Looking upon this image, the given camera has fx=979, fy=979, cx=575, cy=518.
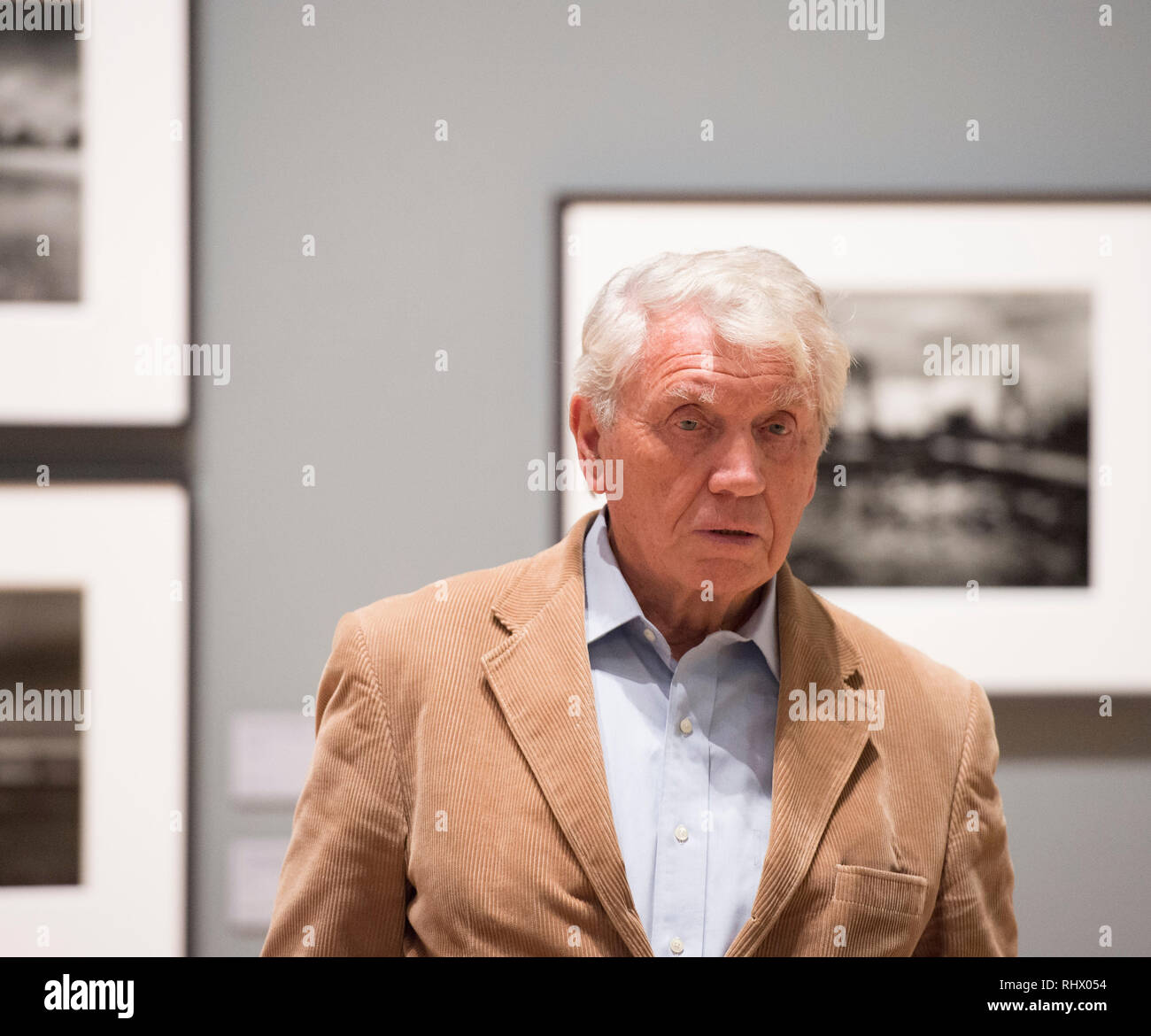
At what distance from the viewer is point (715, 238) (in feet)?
5.18

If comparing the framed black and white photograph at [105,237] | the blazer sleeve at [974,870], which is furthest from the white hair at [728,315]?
the framed black and white photograph at [105,237]

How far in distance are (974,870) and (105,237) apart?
5.11ft

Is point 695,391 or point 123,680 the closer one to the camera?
point 695,391

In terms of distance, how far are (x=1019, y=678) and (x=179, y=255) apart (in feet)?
4.96

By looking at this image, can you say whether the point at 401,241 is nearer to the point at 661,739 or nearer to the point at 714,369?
the point at 714,369

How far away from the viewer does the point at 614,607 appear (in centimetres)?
120

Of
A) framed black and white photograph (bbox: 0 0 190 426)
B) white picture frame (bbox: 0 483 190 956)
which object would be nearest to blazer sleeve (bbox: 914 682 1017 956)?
white picture frame (bbox: 0 483 190 956)

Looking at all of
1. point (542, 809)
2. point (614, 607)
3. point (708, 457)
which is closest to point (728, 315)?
point (708, 457)

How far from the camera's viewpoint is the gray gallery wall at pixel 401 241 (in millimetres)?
1587

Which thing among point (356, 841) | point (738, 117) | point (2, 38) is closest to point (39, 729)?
point (356, 841)

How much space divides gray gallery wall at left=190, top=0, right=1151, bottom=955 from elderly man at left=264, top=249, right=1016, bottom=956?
0.40m

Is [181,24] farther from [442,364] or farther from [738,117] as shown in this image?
[738,117]

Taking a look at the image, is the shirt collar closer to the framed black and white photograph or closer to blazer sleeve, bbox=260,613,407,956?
blazer sleeve, bbox=260,613,407,956
